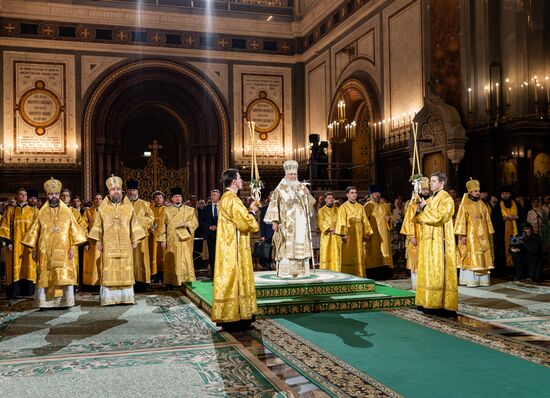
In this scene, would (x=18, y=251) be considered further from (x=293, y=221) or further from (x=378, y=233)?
(x=378, y=233)

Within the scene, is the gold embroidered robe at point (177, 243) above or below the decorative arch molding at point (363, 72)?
below

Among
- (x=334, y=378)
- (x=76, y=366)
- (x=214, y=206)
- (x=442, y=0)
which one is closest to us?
(x=334, y=378)

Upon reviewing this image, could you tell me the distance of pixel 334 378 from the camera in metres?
4.86

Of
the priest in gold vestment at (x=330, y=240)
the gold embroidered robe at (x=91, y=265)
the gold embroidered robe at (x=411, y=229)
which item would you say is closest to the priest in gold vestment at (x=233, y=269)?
the gold embroidered robe at (x=411, y=229)

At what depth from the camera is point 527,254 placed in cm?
1057

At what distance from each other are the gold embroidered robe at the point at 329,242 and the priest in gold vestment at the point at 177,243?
7.83 ft

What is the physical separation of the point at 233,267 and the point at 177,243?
4.28 m

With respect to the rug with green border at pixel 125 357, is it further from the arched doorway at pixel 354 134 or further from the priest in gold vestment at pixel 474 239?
the arched doorway at pixel 354 134

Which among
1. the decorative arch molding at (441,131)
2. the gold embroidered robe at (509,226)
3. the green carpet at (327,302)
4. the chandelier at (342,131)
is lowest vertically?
the green carpet at (327,302)

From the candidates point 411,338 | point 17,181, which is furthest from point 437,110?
point 17,181

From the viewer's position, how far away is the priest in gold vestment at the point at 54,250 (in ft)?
28.4

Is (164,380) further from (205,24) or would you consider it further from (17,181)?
(205,24)

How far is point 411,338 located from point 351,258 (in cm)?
473

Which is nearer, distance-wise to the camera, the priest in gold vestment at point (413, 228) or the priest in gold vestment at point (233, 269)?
the priest in gold vestment at point (233, 269)
